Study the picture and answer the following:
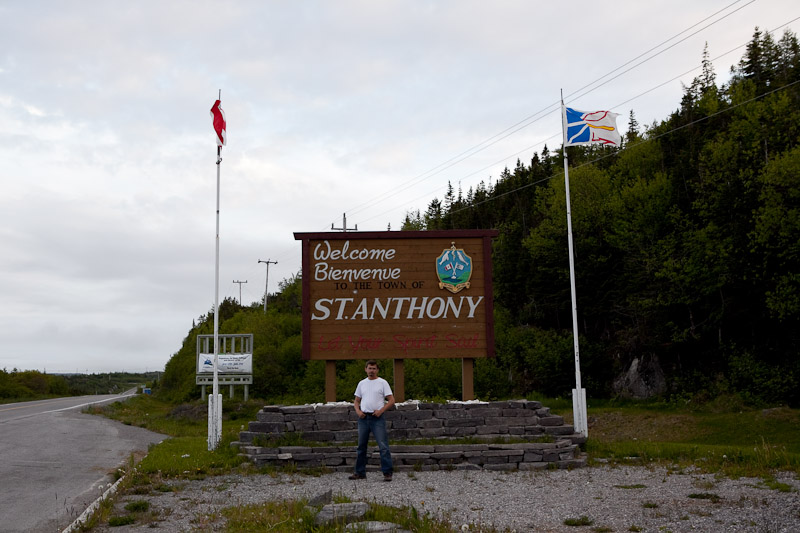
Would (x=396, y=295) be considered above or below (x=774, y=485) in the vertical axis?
above

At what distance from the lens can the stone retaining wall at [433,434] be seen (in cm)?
1438

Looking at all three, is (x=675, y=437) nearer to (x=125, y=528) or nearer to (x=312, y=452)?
(x=312, y=452)

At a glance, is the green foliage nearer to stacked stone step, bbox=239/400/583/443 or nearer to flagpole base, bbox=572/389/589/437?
stacked stone step, bbox=239/400/583/443

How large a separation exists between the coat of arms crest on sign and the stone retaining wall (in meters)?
3.12

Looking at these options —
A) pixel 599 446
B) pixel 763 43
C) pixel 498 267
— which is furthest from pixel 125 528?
pixel 763 43

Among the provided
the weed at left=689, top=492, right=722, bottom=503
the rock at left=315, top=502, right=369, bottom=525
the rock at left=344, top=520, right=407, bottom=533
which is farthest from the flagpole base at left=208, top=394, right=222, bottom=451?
the weed at left=689, top=492, right=722, bottom=503

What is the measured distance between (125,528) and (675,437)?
2709 centimetres

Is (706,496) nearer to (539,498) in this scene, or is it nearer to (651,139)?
(539,498)

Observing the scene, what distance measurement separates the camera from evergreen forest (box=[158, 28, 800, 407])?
1403 inches

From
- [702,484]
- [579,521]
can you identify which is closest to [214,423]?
[579,521]

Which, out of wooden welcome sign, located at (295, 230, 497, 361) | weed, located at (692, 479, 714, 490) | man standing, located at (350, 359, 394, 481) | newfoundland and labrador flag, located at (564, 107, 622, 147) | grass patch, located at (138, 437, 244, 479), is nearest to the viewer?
weed, located at (692, 479, 714, 490)

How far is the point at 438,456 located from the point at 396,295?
451cm

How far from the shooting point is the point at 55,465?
611 inches

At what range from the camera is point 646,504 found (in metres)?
9.55
